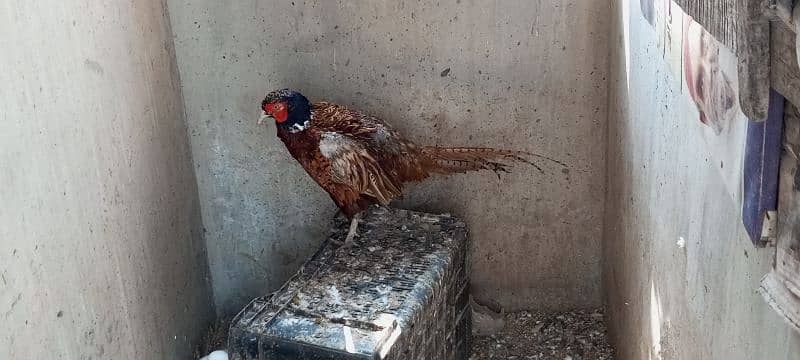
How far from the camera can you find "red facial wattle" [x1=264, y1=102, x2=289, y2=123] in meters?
2.69

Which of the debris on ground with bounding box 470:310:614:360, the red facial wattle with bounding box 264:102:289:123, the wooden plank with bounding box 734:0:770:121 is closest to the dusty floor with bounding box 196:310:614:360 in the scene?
the debris on ground with bounding box 470:310:614:360

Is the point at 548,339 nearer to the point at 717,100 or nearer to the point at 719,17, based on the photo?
the point at 717,100

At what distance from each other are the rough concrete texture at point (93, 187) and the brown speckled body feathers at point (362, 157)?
0.50 m

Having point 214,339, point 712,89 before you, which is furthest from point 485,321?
point 712,89

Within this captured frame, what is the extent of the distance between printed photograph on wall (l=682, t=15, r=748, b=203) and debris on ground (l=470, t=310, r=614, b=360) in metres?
1.86

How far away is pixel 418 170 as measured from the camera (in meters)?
2.90

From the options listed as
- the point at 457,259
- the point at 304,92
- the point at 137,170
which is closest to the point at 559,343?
the point at 457,259

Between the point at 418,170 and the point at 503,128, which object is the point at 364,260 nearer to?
the point at 418,170

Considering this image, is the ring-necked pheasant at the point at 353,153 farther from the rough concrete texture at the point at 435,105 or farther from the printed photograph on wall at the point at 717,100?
the printed photograph on wall at the point at 717,100

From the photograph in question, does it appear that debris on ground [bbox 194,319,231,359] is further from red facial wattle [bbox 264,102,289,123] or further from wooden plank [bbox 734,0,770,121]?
wooden plank [bbox 734,0,770,121]

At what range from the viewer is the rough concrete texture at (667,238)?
1290mm

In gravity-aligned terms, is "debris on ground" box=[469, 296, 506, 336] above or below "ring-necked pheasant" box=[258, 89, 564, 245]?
below

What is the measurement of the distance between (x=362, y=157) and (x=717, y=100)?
1.59 meters

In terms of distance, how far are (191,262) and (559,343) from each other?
58.5 inches
